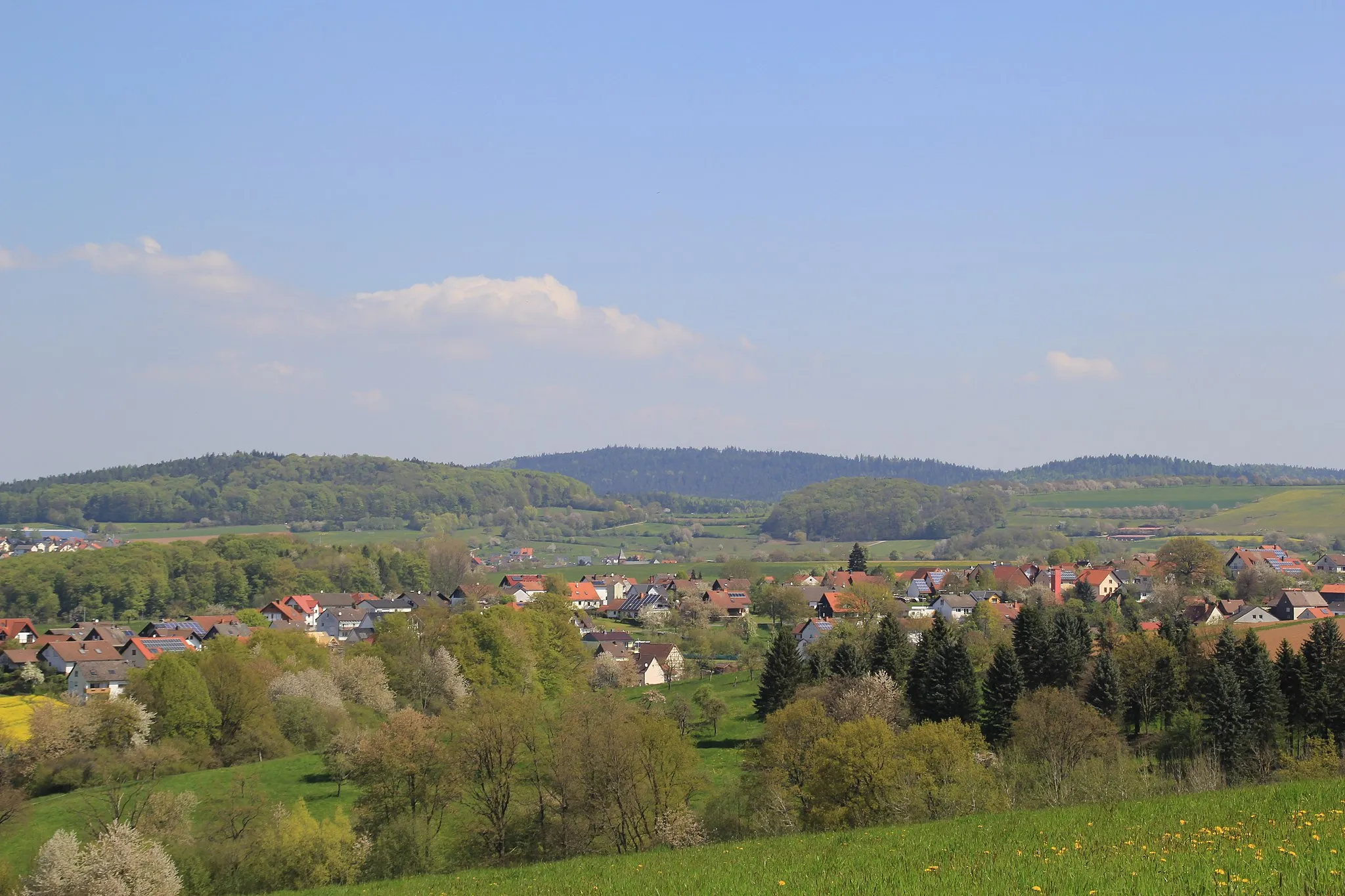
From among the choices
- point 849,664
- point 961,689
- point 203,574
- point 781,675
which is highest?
point 849,664

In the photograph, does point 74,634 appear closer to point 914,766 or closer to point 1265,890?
point 914,766

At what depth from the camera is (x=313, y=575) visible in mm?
138500

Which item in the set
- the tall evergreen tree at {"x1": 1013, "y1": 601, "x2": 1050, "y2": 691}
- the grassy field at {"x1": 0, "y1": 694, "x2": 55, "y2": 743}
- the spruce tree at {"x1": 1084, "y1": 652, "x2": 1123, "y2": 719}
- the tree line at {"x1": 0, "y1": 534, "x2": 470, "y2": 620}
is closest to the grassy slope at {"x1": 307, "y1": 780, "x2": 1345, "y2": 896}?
the spruce tree at {"x1": 1084, "y1": 652, "x2": 1123, "y2": 719}

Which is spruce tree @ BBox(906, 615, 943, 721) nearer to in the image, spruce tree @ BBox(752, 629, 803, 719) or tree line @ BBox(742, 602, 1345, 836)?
tree line @ BBox(742, 602, 1345, 836)

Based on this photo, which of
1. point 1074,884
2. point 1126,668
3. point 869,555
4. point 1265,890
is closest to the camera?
point 1265,890

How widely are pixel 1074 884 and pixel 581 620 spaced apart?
97.6 metres

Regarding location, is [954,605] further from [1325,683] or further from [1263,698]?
[1325,683]

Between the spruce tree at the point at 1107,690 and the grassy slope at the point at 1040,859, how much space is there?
94.5ft

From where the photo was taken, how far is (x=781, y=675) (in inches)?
2495

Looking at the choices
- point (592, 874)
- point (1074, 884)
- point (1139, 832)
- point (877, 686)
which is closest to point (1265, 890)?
point (1074, 884)

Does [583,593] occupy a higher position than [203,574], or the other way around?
[203,574]

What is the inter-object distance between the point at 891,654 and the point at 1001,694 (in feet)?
26.0

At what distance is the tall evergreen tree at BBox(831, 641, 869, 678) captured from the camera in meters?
61.4

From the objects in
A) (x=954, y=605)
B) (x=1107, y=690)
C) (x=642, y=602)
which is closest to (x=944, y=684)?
(x=1107, y=690)
